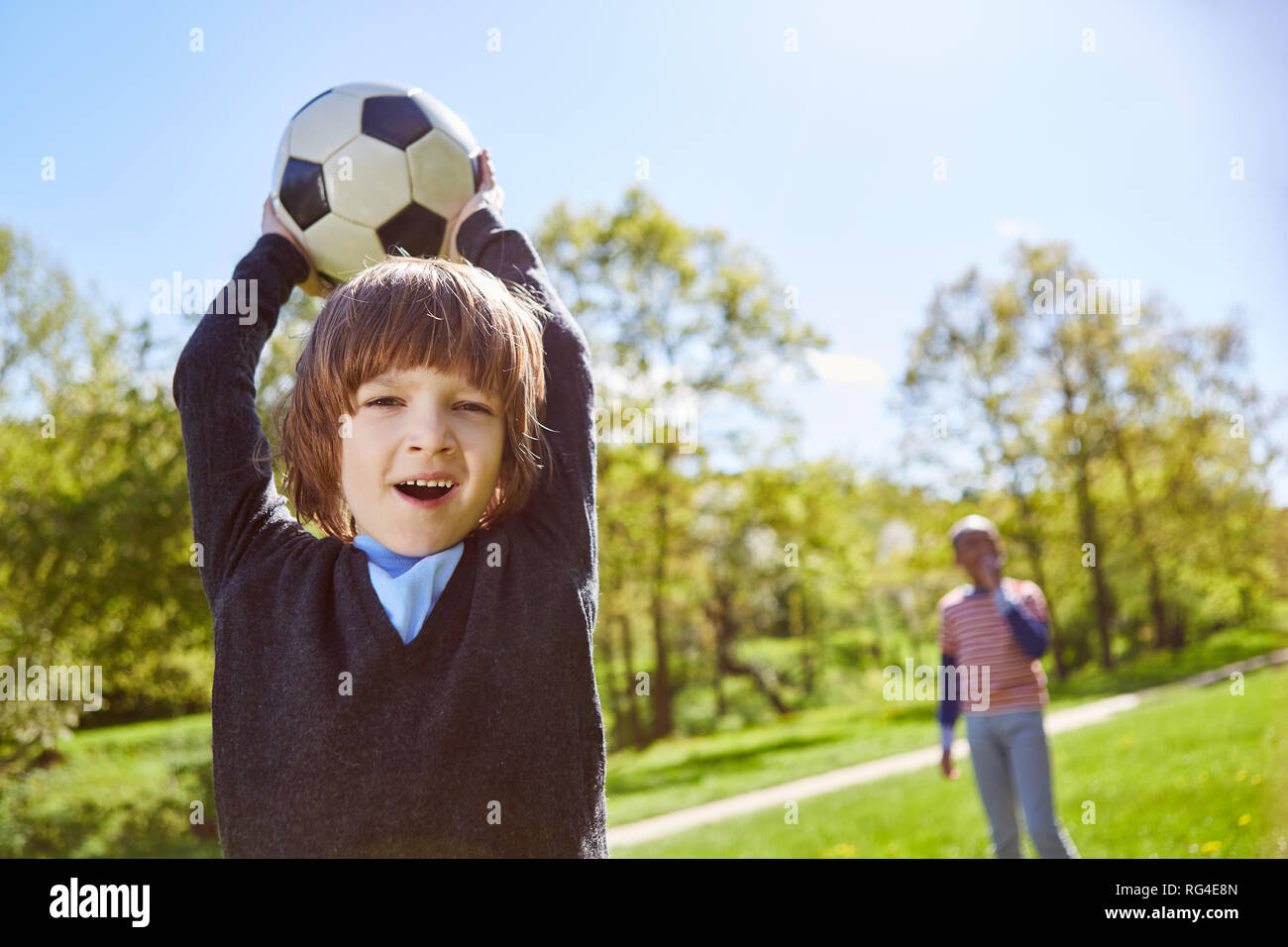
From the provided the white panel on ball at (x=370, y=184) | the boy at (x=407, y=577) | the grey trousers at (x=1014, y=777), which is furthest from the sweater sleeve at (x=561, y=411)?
the grey trousers at (x=1014, y=777)

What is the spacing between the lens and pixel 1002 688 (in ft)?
16.3

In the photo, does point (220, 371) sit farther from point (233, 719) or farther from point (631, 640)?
point (631, 640)

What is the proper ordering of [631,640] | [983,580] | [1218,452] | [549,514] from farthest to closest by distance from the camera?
[631,640] < [1218,452] < [983,580] < [549,514]

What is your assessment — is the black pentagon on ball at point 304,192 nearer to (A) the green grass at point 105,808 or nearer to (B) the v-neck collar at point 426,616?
(B) the v-neck collar at point 426,616

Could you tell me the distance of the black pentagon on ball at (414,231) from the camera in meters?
2.25

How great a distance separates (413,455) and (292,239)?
92 cm

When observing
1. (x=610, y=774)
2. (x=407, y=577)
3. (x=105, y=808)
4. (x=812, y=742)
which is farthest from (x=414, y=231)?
(x=812, y=742)

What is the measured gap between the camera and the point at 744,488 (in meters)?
19.0

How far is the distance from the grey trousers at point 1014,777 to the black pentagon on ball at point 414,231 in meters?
4.11

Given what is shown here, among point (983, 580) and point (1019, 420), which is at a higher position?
point (1019, 420)
